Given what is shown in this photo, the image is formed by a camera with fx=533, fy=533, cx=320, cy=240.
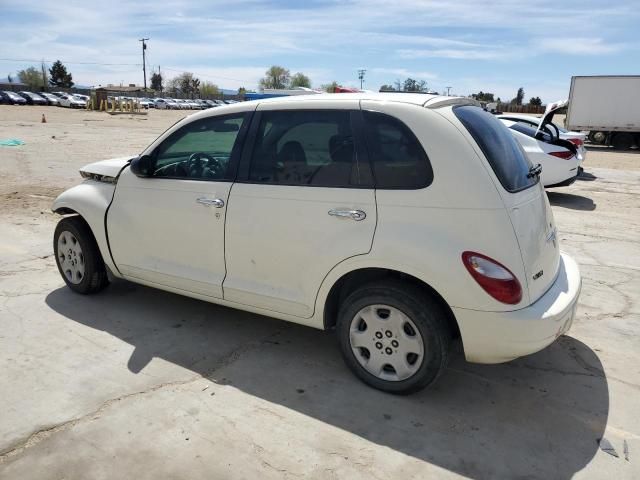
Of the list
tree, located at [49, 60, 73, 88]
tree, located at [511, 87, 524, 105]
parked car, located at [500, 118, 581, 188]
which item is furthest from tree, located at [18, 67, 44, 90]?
parked car, located at [500, 118, 581, 188]

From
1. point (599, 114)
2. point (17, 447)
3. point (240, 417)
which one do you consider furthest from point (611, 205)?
point (599, 114)

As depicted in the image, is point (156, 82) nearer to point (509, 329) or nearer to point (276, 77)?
point (276, 77)

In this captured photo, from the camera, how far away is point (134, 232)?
13.9ft

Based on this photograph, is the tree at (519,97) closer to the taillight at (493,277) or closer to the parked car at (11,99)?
the parked car at (11,99)

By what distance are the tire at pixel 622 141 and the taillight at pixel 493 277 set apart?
2613cm

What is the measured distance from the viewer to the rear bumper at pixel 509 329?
2.91 metres

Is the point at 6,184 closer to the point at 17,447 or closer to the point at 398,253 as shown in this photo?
the point at 17,447

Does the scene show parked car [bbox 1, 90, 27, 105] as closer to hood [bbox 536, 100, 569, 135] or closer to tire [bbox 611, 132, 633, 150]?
tire [bbox 611, 132, 633, 150]

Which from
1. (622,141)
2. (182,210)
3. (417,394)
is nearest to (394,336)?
(417,394)

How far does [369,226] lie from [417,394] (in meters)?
1.12

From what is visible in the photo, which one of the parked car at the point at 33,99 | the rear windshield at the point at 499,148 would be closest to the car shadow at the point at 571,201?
the rear windshield at the point at 499,148

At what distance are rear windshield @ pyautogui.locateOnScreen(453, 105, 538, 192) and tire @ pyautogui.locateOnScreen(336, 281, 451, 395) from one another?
86cm

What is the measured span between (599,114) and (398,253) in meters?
25.5

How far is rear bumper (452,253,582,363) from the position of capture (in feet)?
9.54
